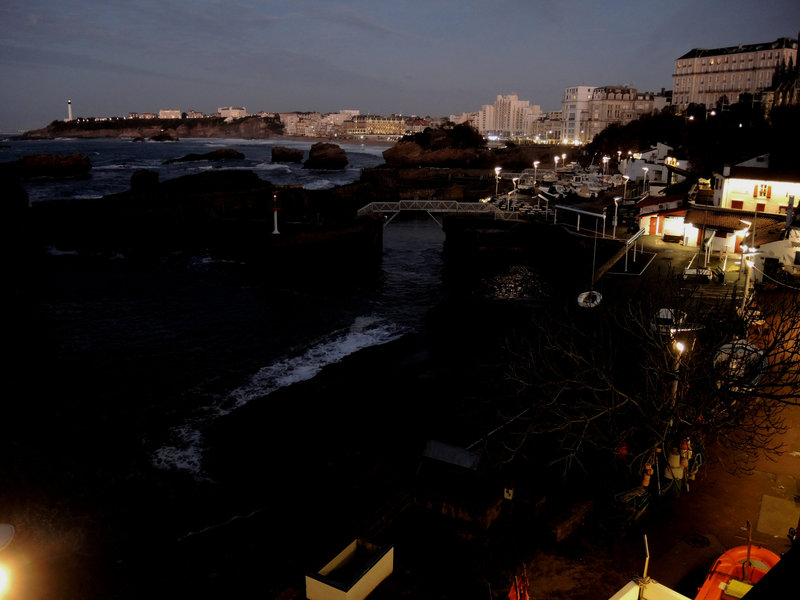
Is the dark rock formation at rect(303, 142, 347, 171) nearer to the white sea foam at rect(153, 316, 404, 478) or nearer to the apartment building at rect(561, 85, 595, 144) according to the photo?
the apartment building at rect(561, 85, 595, 144)

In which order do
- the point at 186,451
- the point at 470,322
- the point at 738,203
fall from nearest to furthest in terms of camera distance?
the point at 186,451
the point at 470,322
the point at 738,203

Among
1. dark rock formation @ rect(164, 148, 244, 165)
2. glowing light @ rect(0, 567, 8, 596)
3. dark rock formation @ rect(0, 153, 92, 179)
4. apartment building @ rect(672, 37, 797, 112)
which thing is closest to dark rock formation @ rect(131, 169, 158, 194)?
dark rock formation @ rect(0, 153, 92, 179)

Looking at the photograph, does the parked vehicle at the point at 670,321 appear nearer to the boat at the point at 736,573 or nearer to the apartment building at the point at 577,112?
the boat at the point at 736,573

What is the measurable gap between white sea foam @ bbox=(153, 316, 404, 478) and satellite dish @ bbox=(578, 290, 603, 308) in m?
6.86

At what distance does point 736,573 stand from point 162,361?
1716cm

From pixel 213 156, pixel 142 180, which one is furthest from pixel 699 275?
pixel 213 156

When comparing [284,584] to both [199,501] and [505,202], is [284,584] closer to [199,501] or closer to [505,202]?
[199,501]

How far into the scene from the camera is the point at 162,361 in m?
19.4

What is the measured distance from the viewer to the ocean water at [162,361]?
1205 cm

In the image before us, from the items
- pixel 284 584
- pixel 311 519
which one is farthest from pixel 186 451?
pixel 284 584

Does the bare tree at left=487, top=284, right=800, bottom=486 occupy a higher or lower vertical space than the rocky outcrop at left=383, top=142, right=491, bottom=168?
lower

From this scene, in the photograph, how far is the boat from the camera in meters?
6.83

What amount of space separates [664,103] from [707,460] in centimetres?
12325

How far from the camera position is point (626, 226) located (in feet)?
109
